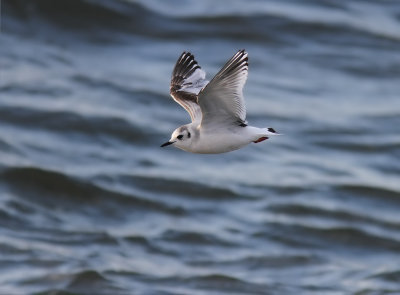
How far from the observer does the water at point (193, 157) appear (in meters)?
13.1

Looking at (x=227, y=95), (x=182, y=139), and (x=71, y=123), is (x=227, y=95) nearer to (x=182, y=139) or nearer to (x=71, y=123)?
(x=182, y=139)

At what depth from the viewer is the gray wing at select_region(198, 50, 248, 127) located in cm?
593

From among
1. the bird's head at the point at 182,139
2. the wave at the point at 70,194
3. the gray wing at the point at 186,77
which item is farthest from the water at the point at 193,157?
the bird's head at the point at 182,139

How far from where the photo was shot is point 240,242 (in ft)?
46.4

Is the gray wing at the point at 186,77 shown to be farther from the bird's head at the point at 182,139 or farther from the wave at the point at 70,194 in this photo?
the wave at the point at 70,194

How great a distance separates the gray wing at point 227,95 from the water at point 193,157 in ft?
21.0

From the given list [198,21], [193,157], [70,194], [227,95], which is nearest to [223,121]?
[227,95]

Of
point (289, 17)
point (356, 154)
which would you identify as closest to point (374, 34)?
point (289, 17)

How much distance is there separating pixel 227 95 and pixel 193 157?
422 inches

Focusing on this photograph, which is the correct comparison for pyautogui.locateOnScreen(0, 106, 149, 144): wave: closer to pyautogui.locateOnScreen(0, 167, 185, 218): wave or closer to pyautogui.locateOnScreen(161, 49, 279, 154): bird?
pyautogui.locateOnScreen(0, 167, 185, 218): wave

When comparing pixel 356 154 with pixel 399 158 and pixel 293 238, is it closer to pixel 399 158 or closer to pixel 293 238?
pixel 399 158

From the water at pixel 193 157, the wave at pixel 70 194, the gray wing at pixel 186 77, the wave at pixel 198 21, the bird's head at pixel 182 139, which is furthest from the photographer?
the wave at pixel 198 21

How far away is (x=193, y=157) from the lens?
55.0 ft

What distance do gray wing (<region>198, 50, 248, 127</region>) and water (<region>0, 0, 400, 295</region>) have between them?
6.41 m
